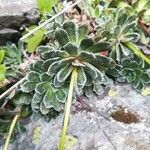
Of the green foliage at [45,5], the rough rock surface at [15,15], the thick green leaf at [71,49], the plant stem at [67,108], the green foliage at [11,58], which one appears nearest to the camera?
the plant stem at [67,108]

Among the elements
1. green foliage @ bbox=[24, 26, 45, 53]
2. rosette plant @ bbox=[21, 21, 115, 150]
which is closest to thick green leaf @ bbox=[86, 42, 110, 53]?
rosette plant @ bbox=[21, 21, 115, 150]

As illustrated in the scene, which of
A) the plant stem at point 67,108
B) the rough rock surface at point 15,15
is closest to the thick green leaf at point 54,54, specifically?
the plant stem at point 67,108

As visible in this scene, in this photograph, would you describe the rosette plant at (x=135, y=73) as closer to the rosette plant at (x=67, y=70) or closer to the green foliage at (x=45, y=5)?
the rosette plant at (x=67, y=70)

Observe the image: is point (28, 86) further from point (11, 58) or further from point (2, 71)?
point (11, 58)

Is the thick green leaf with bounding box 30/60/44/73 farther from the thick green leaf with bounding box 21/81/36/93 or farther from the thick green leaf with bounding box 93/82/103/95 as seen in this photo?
the thick green leaf with bounding box 93/82/103/95

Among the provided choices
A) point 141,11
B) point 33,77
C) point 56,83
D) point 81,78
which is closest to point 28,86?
point 33,77

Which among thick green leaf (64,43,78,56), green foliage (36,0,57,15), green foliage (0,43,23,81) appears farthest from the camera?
green foliage (36,0,57,15)

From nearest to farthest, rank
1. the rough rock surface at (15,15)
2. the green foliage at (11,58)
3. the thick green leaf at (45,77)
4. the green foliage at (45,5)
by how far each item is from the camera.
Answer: the thick green leaf at (45,77), the green foliage at (11,58), the green foliage at (45,5), the rough rock surface at (15,15)

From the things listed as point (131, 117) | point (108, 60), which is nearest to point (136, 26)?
point (108, 60)
